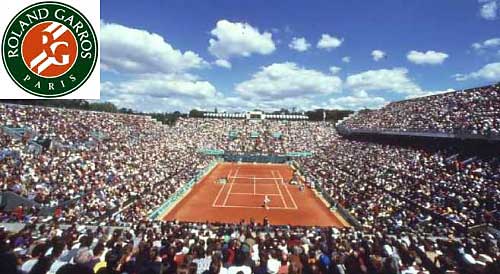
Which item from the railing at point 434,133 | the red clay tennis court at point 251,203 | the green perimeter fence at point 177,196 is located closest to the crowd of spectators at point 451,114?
the railing at point 434,133

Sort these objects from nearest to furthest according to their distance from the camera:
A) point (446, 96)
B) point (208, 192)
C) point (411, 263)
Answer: point (411, 263) < point (208, 192) < point (446, 96)

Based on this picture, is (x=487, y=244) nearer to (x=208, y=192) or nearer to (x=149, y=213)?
(x=149, y=213)

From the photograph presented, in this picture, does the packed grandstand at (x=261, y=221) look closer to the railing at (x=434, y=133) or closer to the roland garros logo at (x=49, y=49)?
the railing at (x=434, y=133)

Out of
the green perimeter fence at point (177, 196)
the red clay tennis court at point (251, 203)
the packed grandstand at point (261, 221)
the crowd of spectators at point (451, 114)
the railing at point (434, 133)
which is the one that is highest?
the crowd of spectators at point (451, 114)

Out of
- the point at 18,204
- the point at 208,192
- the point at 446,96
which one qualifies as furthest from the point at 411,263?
the point at 446,96

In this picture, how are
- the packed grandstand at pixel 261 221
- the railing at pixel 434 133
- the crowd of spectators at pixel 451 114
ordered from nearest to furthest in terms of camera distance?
the packed grandstand at pixel 261 221, the railing at pixel 434 133, the crowd of spectators at pixel 451 114

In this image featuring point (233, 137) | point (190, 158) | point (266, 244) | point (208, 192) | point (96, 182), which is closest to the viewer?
point (266, 244)

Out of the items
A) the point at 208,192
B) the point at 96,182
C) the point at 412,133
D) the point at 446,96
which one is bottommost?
the point at 208,192

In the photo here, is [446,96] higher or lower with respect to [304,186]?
higher
